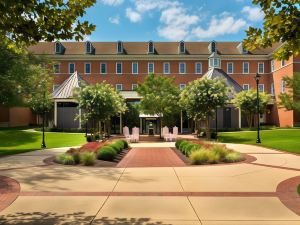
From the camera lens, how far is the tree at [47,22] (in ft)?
21.8

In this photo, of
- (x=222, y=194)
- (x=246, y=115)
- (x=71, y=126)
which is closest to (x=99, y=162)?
(x=222, y=194)

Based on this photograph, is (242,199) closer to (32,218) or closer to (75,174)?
(32,218)

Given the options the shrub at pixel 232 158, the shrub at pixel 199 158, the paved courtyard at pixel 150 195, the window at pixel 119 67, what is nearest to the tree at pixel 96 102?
the shrub at pixel 232 158

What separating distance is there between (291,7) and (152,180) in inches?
273

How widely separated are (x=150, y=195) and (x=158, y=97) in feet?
103

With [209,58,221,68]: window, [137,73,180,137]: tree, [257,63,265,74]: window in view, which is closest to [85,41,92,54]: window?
[209,58,221,68]: window

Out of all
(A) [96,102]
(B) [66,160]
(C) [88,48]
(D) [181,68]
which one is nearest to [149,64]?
(D) [181,68]

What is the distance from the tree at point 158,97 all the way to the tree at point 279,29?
33.4m

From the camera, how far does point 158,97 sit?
41031 mm

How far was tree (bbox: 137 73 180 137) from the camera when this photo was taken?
41469mm

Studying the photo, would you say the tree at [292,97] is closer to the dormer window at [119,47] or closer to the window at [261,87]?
the window at [261,87]

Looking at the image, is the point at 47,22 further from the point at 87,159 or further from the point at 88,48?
the point at 88,48

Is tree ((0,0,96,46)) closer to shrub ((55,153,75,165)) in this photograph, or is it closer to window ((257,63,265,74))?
shrub ((55,153,75,165))

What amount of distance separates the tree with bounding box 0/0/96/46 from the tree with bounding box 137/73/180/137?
3369cm
